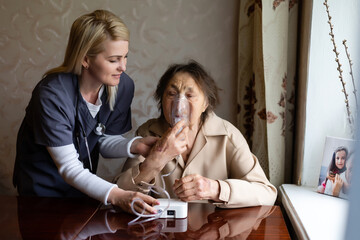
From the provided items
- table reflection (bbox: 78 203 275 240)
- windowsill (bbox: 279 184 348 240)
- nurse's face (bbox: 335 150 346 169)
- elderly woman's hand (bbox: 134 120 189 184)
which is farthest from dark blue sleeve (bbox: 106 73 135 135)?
nurse's face (bbox: 335 150 346 169)

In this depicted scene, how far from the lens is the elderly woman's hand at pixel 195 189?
1435 mm

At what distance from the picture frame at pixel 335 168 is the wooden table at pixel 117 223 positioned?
34 centimetres

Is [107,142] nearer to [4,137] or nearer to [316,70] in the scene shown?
[316,70]

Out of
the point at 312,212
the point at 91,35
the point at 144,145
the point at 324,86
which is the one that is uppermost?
the point at 91,35

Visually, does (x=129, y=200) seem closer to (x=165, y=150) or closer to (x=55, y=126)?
(x=165, y=150)

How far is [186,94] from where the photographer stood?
166 centimetres

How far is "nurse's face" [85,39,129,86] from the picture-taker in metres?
1.58

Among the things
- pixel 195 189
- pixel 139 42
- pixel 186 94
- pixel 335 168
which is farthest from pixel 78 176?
pixel 139 42

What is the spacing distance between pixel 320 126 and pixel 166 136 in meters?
0.74

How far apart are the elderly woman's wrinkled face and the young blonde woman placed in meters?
0.16

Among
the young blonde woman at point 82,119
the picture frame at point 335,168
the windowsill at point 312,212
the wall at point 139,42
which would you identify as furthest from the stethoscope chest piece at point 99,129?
the picture frame at point 335,168

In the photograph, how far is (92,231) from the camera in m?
1.27

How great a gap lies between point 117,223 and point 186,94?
59 centimetres

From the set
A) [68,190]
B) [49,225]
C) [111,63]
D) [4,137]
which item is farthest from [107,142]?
[4,137]
